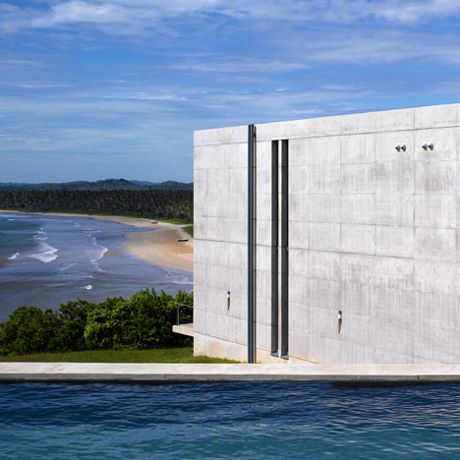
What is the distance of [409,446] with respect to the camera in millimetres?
9430

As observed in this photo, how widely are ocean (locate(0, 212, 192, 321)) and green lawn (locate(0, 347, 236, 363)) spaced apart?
54.1 ft

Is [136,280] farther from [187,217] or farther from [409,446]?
[187,217]

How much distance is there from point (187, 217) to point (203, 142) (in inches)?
5174

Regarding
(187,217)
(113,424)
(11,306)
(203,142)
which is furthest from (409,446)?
(187,217)

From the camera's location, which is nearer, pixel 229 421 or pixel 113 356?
pixel 229 421

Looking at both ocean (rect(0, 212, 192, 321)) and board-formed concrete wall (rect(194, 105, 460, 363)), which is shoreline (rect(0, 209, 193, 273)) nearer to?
ocean (rect(0, 212, 192, 321))

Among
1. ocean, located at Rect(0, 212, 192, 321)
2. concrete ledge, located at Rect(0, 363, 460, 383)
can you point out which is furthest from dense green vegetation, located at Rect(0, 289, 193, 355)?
concrete ledge, located at Rect(0, 363, 460, 383)

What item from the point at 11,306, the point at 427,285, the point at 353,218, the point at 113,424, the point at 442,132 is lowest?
the point at 11,306

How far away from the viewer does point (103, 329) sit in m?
29.6

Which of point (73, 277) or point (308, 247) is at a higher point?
point (308, 247)

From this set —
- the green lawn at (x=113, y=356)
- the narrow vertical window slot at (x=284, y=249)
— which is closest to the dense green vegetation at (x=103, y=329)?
the green lawn at (x=113, y=356)

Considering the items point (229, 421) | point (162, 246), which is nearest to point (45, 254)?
point (162, 246)

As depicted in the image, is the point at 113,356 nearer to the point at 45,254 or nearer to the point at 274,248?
the point at 274,248

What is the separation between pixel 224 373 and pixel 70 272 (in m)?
56.6
